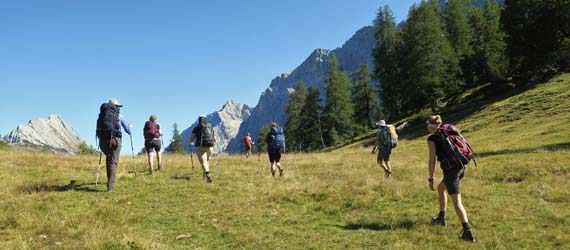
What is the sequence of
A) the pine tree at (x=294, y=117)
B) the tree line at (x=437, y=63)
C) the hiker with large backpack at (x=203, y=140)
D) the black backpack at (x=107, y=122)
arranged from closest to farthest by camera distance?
the black backpack at (x=107, y=122) → the hiker with large backpack at (x=203, y=140) → the tree line at (x=437, y=63) → the pine tree at (x=294, y=117)

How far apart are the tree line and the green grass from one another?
1208 inches

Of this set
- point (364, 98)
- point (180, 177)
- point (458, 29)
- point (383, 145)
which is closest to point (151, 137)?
point (180, 177)

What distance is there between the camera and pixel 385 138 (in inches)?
579

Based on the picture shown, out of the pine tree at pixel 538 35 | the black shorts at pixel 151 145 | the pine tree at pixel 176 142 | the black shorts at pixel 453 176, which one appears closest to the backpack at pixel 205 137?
the black shorts at pixel 151 145

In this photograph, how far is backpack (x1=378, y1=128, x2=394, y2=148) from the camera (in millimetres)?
14531

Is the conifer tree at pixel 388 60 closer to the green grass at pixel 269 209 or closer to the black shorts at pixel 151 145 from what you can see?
the green grass at pixel 269 209

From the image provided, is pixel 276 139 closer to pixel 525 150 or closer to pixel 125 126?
pixel 125 126

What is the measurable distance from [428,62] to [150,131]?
1603 inches

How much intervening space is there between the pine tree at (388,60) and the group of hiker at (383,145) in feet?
153

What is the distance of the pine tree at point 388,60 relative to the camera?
58.8m

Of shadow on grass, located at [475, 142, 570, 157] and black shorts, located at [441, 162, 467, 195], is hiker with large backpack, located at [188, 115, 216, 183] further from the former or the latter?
shadow on grass, located at [475, 142, 570, 157]

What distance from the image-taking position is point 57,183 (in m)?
12.2

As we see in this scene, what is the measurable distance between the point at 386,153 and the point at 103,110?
1018 centimetres

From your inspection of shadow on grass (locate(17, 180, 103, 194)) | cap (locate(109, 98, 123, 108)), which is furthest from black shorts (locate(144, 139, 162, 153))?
cap (locate(109, 98, 123, 108))
